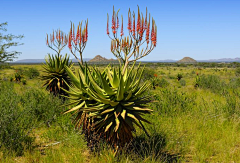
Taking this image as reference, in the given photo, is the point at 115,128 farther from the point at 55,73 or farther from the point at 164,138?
the point at 55,73

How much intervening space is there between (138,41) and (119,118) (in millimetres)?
1680

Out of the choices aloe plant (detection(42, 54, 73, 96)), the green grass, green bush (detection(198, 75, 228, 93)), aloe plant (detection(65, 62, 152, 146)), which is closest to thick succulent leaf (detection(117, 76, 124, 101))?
aloe plant (detection(65, 62, 152, 146))

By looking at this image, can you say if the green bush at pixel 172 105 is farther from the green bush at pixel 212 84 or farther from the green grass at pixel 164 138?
the green bush at pixel 212 84

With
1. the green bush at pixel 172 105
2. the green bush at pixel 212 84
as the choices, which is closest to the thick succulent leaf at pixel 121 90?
the green bush at pixel 172 105

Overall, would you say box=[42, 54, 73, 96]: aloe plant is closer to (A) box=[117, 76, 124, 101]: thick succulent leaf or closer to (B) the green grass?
(B) the green grass

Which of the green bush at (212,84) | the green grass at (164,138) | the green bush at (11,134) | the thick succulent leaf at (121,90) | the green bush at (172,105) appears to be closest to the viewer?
the thick succulent leaf at (121,90)

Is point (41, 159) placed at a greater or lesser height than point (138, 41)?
lesser

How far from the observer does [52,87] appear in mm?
8758

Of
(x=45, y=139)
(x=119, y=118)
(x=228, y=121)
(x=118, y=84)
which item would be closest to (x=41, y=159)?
(x=45, y=139)

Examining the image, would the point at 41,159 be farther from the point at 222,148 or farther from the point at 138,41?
the point at 222,148

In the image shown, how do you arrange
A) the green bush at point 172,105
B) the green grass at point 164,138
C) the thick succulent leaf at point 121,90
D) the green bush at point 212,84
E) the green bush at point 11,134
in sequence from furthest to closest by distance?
the green bush at point 212,84 → the green bush at point 172,105 → the green bush at point 11,134 → the green grass at point 164,138 → the thick succulent leaf at point 121,90

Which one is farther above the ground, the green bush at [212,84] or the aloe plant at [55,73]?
the aloe plant at [55,73]

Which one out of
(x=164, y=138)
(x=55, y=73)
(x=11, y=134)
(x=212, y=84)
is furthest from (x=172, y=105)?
(x=212, y=84)

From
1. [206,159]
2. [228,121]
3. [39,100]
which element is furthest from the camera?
[39,100]
